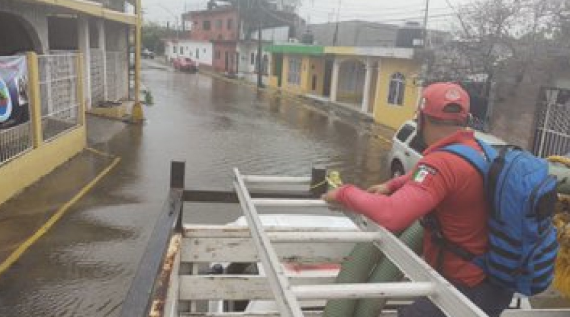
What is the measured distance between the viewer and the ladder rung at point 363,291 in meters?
1.85

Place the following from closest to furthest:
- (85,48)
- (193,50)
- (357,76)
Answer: (85,48) → (357,76) → (193,50)

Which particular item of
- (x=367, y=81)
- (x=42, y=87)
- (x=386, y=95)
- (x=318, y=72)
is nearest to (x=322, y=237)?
(x=42, y=87)

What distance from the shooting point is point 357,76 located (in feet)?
97.8

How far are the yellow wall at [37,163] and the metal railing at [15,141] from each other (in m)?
0.10

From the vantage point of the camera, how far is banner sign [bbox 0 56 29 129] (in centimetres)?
820

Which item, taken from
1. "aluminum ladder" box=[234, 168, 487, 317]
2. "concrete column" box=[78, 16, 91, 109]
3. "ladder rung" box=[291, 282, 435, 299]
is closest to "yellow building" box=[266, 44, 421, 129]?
"concrete column" box=[78, 16, 91, 109]

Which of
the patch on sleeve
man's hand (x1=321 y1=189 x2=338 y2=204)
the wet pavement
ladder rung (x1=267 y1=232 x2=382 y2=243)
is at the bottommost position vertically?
the wet pavement

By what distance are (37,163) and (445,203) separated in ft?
29.3

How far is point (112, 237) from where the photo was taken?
7363 mm

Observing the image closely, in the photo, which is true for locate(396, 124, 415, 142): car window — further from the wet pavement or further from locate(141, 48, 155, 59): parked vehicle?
locate(141, 48, 155, 59): parked vehicle

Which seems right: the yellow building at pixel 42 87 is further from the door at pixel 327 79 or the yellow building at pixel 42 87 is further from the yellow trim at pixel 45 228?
the door at pixel 327 79

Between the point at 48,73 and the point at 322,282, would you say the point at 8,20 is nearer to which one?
the point at 48,73

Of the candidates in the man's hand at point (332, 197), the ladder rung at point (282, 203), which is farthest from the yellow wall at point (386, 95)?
the man's hand at point (332, 197)

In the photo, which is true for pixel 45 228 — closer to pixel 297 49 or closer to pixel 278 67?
pixel 297 49
